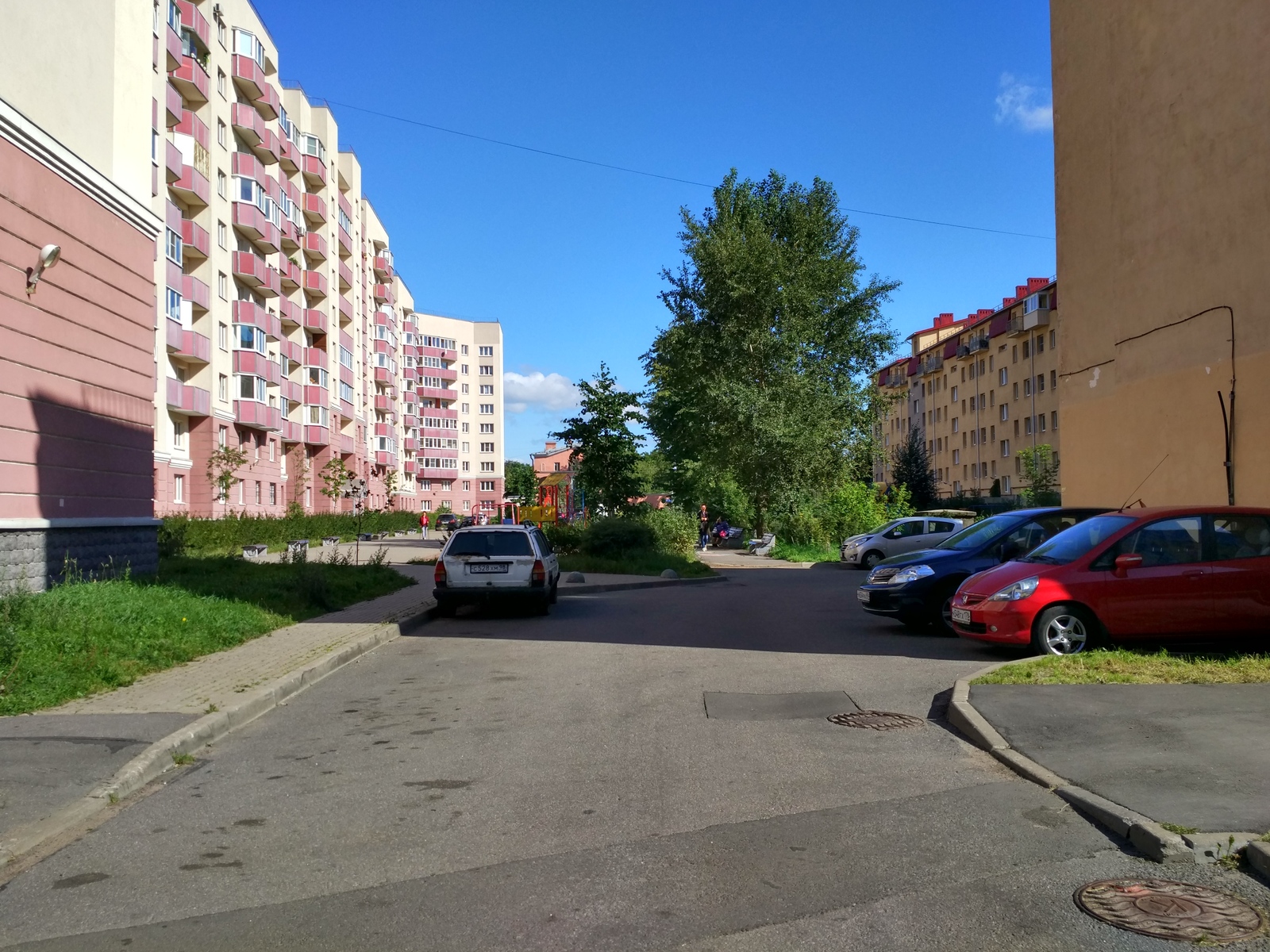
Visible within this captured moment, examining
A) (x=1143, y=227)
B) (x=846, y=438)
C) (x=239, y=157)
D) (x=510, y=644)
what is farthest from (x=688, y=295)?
(x=510, y=644)

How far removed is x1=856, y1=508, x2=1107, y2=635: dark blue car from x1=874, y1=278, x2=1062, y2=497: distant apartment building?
116 ft

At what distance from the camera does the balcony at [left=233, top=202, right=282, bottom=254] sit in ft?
156

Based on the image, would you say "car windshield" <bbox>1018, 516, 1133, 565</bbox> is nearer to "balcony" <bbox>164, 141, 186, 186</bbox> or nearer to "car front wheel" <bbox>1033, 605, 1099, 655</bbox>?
"car front wheel" <bbox>1033, 605, 1099, 655</bbox>

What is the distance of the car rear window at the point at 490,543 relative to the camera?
56.3 feet

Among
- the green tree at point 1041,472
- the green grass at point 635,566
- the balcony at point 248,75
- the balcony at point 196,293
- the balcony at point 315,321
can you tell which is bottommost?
the green grass at point 635,566

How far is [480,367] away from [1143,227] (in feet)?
364

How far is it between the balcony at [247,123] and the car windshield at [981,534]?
143 ft

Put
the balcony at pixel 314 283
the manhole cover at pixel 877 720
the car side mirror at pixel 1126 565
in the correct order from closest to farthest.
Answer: the manhole cover at pixel 877 720 → the car side mirror at pixel 1126 565 → the balcony at pixel 314 283

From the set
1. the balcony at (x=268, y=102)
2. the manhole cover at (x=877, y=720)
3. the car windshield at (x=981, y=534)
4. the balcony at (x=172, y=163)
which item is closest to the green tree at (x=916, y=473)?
the balcony at (x=268, y=102)

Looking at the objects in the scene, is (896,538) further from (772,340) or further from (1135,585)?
(1135,585)

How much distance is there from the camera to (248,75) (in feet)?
158

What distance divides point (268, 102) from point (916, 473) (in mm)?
42159

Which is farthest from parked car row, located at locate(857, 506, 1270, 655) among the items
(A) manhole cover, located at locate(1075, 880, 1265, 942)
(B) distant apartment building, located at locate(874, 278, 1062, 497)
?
(B) distant apartment building, located at locate(874, 278, 1062, 497)

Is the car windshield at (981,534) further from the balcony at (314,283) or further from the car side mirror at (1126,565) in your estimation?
the balcony at (314,283)
